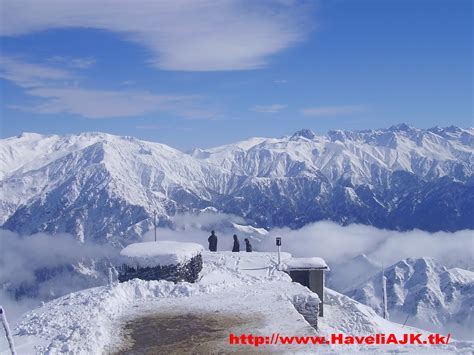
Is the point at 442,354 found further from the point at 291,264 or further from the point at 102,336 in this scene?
the point at 291,264

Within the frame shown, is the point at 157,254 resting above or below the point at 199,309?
above

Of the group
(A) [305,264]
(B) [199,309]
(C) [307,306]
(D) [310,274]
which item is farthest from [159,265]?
(D) [310,274]

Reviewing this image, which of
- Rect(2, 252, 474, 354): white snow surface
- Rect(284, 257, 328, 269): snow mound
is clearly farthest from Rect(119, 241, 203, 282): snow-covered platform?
Rect(284, 257, 328, 269): snow mound

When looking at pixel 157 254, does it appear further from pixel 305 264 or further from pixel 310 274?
pixel 310 274

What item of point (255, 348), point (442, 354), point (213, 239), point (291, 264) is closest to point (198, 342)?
point (255, 348)

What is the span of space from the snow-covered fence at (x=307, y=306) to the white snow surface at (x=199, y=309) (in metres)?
0.25

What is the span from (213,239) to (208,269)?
9.70m

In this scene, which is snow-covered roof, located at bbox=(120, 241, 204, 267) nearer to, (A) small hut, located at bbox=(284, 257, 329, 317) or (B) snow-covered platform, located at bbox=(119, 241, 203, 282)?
(B) snow-covered platform, located at bbox=(119, 241, 203, 282)

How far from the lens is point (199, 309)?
2048cm

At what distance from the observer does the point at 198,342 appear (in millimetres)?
16547

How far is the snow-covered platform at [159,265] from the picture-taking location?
80.7ft

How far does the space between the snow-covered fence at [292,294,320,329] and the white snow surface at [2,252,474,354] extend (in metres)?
0.25

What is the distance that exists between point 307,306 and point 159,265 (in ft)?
24.0

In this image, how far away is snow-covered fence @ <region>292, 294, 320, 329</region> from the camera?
2217 cm
